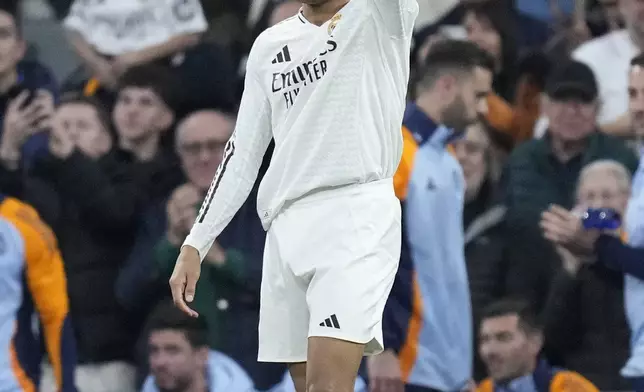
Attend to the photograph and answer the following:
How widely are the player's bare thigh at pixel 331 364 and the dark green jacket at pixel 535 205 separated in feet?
9.78

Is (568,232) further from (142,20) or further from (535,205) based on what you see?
(142,20)

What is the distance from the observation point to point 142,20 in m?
6.68

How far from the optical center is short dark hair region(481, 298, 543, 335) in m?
5.74

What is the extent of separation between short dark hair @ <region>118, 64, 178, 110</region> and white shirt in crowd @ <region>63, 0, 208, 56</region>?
28 centimetres

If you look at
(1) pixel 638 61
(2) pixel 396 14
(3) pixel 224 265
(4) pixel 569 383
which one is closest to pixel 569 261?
(4) pixel 569 383

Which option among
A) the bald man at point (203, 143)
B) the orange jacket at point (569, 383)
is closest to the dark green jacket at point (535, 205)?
the orange jacket at point (569, 383)

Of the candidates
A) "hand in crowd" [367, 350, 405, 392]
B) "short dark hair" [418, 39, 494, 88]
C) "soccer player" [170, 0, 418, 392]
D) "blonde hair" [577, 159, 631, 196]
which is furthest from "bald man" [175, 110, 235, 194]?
"soccer player" [170, 0, 418, 392]

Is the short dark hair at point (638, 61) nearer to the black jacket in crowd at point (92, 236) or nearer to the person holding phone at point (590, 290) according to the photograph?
the person holding phone at point (590, 290)

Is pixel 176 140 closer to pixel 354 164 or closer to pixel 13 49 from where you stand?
pixel 13 49

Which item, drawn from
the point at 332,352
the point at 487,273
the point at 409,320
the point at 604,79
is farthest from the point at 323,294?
the point at 604,79

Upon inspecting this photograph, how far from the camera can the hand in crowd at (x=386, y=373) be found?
5402mm

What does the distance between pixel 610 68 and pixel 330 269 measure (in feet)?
11.4

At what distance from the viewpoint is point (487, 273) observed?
240 inches

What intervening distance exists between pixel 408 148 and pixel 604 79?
1.27 meters
